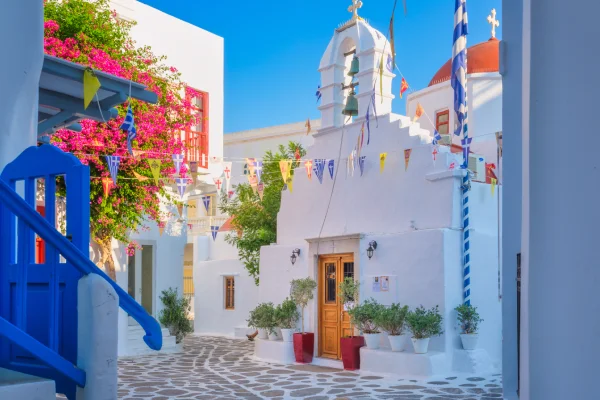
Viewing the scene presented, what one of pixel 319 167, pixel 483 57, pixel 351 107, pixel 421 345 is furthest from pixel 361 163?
pixel 483 57

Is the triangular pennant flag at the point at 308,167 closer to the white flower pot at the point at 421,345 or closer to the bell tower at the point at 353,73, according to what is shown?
the bell tower at the point at 353,73

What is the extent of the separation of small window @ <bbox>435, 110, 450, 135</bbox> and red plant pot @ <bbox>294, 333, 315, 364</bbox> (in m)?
9.16

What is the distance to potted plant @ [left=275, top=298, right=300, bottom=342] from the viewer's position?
50.9 ft

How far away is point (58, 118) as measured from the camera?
27.6 feet

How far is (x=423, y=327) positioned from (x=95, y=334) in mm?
9471

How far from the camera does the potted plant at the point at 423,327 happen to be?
12.7 meters

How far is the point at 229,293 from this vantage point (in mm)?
23469

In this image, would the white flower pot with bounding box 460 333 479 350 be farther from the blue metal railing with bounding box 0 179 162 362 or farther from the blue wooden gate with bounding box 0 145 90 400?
the blue wooden gate with bounding box 0 145 90 400

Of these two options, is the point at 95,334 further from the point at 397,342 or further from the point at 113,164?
the point at 113,164

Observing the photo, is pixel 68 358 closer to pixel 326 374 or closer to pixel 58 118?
pixel 58 118

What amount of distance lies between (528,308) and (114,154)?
12552 millimetres

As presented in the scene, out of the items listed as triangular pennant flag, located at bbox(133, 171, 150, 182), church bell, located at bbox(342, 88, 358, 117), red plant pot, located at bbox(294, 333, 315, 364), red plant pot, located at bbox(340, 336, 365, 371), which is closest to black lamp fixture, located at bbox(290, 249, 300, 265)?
red plant pot, located at bbox(294, 333, 315, 364)

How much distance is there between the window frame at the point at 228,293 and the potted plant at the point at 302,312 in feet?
25.1

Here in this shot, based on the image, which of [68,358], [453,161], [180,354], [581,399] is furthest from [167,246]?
[581,399]
